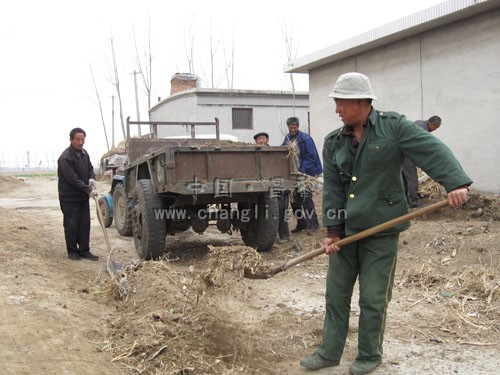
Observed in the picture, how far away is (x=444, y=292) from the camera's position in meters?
5.24

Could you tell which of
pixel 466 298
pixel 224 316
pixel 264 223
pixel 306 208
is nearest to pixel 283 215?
pixel 306 208

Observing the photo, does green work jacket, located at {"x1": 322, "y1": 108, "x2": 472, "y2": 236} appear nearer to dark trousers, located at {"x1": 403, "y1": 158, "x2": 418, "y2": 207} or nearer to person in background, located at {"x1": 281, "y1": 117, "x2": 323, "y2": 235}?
person in background, located at {"x1": 281, "y1": 117, "x2": 323, "y2": 235}

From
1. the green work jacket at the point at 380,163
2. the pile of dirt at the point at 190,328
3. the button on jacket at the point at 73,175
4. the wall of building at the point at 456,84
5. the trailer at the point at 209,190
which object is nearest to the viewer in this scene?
the green work jacket at the point at 380,163

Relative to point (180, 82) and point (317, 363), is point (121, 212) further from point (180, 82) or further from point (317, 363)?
point (180, 82)

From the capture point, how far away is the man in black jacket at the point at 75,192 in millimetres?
7207

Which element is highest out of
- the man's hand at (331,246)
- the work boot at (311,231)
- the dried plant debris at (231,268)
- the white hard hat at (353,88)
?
the white hard hat at (353,88)

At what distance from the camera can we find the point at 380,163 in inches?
132

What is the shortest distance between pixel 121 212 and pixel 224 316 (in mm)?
6045

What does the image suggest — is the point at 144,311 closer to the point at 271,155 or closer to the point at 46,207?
the point at 271,155

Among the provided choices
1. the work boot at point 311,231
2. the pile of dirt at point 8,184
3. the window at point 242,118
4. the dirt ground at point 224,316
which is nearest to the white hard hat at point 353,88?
the dirt ground at point 224,316

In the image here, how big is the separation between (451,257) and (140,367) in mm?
4404

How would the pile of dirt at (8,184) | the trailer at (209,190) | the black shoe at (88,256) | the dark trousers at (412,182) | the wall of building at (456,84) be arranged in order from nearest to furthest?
the trailer at (209,190) < the black shoe at (88,256) < the dark trousers at (412,182) < the wall of building at (456,84) < the pile of dirt at (8,184)

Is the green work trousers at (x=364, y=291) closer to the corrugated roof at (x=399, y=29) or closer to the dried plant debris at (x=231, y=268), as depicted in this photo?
the dried plant debris at (x=231, y=268)

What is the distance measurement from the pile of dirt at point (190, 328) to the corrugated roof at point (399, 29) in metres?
6.50
